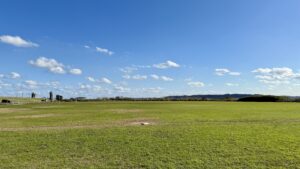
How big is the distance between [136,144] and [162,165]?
2.64 m

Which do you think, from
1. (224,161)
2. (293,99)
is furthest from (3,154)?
(293,99)

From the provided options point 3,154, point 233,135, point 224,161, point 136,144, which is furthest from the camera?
point 233,135

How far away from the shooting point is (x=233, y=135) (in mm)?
11664

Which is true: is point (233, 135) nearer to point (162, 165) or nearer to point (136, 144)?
point (136, 144)

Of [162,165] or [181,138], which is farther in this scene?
[181,138]

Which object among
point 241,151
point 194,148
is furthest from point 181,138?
point 241,151

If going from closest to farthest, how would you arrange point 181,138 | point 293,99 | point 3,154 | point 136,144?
point 3,154 → point 136,144 → point 181,138 → point 293,99

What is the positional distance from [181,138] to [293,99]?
240 feet

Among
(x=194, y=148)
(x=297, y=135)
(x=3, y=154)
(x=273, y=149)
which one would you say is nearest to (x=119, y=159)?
(x=194, y=148)

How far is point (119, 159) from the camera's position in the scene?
25.6 ft

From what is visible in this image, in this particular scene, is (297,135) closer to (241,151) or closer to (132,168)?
(241,151)

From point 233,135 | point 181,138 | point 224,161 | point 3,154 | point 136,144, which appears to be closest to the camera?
point 224,161

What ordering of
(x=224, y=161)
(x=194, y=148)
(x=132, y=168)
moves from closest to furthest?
(x=132, y=168), (x=224, y=161), (x=194, y=148)

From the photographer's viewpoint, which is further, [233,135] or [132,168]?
[233,135]
